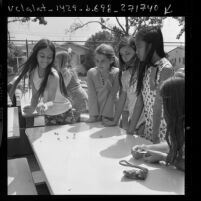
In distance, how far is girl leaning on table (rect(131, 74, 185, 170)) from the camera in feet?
3.04

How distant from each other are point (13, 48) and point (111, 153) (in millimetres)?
602

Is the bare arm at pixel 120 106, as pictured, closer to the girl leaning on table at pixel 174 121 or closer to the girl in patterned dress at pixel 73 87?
the girl in patterned dress at pixel 73 87

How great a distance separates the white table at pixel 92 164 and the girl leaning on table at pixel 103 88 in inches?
8.7

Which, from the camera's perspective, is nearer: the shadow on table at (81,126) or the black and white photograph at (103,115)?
the black and white photograph at (103,115)

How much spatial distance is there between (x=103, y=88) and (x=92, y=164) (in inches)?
31.9

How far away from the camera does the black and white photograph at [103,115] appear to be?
0.96m

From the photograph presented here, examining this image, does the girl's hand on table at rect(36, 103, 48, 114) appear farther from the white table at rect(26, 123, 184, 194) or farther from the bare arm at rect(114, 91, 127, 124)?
the bare arm at rect(114, 91, 127, 124)

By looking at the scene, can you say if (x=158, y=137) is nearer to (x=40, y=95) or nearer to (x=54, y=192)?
(x=54, y=192)

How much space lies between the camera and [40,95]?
1688 millimetres

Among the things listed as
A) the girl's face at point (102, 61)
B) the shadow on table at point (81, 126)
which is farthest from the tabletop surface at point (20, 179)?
the girl's face at point (102, 61)

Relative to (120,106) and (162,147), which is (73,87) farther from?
(162,147)

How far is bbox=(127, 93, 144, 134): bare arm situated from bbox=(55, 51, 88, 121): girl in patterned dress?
530mm
